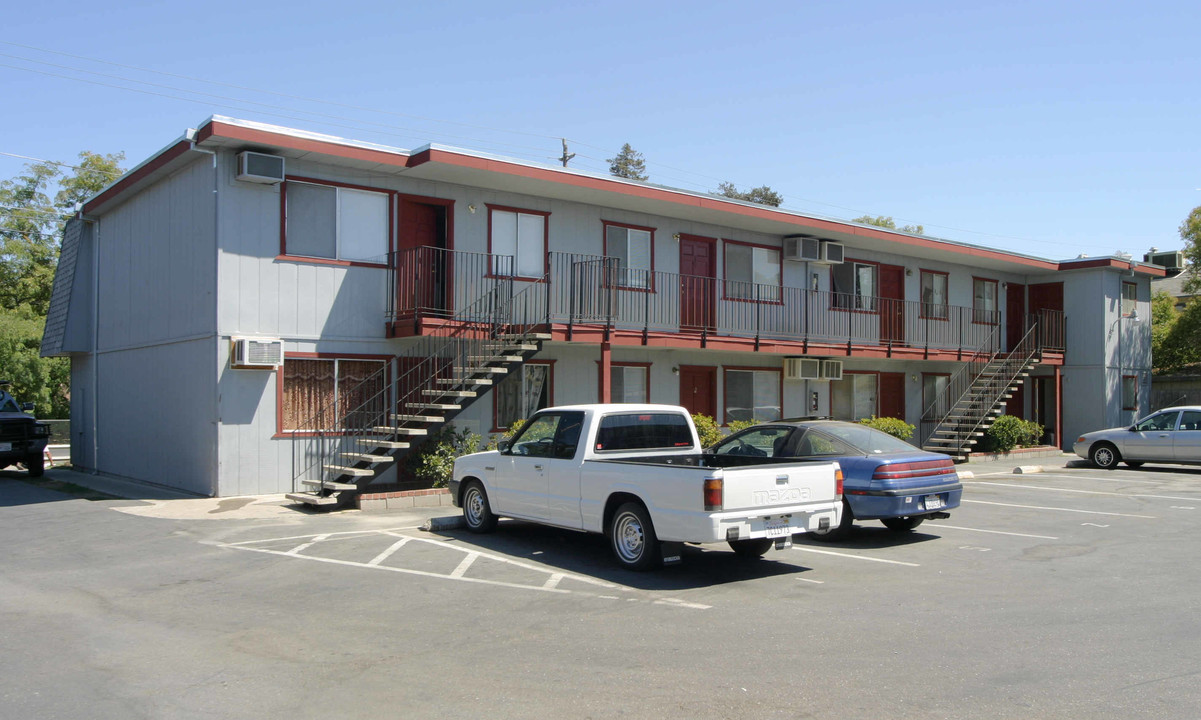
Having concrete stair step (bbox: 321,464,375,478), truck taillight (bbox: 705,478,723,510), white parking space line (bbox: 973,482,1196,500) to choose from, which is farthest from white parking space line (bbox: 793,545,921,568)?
white parking space line (bbox: 973,482,1196,500)

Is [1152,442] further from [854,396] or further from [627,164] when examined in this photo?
[627,164]

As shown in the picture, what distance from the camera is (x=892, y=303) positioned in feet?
81.5

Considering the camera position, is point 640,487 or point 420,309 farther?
point 420,309

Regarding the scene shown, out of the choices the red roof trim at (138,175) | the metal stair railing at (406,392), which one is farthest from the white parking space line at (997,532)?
the red roof trim at (138,175)

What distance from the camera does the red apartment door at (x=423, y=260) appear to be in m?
16.4

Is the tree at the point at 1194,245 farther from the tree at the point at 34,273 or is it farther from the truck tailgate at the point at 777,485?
the tree at the point at 34,273

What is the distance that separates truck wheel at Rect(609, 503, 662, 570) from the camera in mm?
9141

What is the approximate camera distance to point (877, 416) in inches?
985

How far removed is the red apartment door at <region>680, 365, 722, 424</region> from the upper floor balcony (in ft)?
3.52

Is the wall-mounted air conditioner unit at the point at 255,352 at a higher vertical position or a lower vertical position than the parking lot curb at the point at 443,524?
higher

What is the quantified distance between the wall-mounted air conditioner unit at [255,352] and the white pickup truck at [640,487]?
15.7 ft

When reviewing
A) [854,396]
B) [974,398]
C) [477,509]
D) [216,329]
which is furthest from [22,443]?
[974,398]

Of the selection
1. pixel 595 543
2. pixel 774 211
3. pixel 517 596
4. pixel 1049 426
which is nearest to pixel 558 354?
pixel 774 211

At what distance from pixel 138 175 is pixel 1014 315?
24.6m
